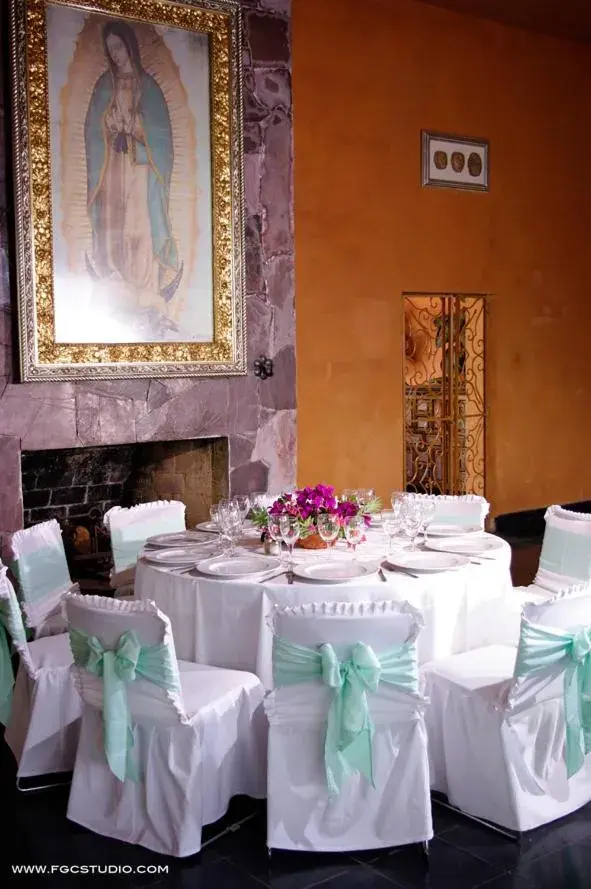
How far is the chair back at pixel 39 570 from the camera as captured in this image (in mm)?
4145

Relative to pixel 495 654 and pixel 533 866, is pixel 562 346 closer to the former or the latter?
pixel 495 654

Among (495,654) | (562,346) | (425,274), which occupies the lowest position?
(495,654)

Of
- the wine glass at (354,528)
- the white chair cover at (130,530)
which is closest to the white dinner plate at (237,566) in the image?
the wine glass at (354,528)

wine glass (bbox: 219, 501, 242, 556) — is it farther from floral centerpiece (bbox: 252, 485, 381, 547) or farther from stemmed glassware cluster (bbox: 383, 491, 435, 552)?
stemmed glassware cluster (bbox: 383, 491, 435, 552)

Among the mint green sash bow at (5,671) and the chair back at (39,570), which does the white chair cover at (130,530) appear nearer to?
the chair back at (39,570)

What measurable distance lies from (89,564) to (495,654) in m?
3.72

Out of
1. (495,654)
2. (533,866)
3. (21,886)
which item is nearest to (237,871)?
(21,886)

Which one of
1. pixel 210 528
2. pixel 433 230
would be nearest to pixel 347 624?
pixel 210 528

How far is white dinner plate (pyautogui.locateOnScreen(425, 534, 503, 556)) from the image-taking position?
3.98 metres

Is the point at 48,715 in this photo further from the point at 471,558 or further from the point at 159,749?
the point at 471,558

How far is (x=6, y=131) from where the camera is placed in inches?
208

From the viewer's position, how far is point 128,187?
573 centimetres

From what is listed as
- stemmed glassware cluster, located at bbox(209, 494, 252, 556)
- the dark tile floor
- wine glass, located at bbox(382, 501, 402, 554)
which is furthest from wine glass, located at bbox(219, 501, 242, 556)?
the dark tile floor

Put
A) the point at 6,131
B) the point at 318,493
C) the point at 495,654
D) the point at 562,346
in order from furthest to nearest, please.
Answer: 1. the point at 562,346
2. the point at 6,131
3. the point at 318,493
4. the point at 495,654
